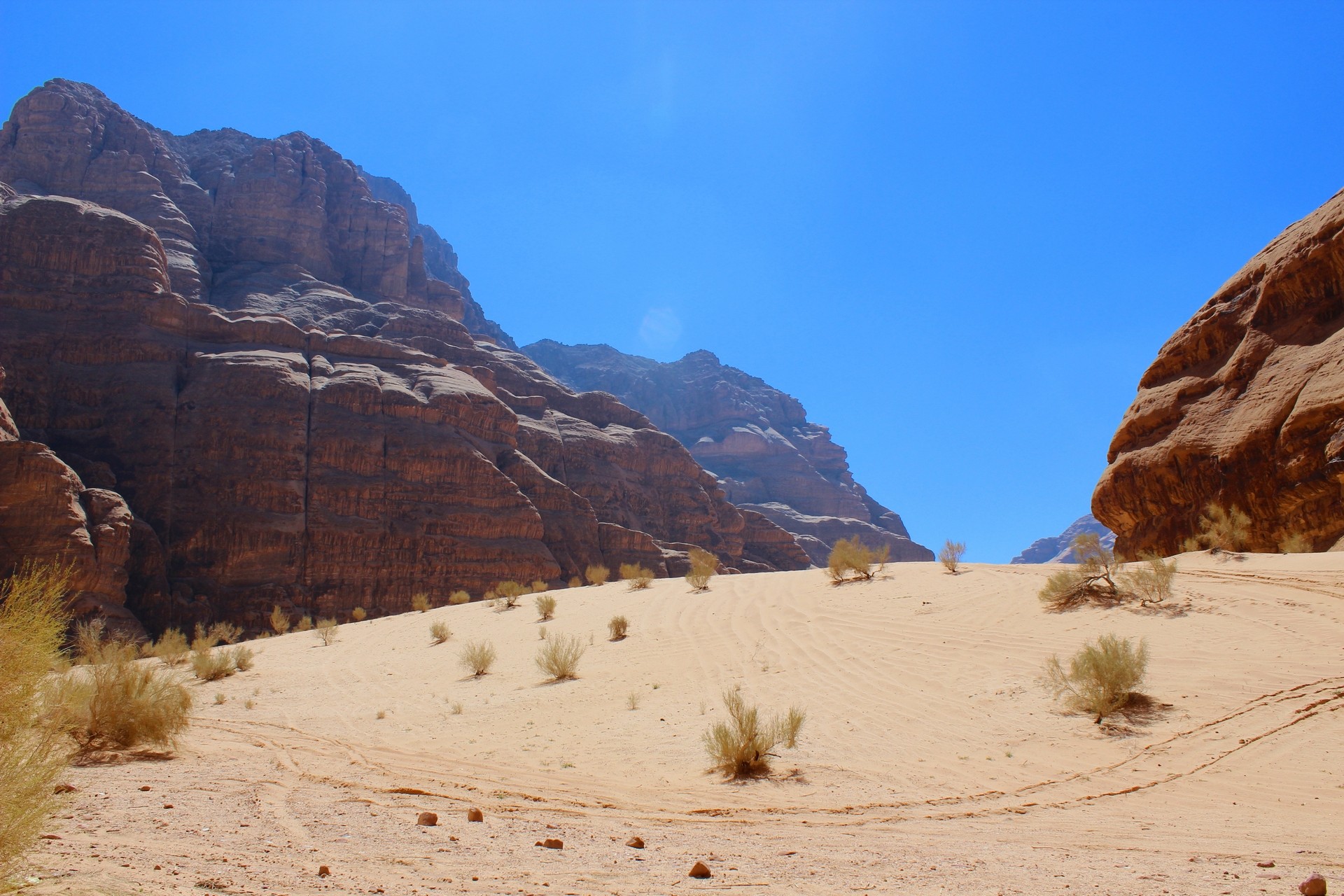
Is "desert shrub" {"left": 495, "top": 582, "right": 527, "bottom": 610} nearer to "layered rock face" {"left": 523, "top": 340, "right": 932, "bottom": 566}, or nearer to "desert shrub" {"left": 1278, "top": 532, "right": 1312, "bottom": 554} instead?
"desert shrub" {"left": 1278, "top": 532, "right": 1312, "bottom": 554}

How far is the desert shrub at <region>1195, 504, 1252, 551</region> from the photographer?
42.6 ft

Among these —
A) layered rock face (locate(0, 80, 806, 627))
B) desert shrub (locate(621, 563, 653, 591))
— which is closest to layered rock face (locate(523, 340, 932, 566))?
layered rock face (locate(0, 80, 806, 627))

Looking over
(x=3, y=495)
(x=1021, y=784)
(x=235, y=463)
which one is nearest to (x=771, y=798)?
(x=1021, y=784)

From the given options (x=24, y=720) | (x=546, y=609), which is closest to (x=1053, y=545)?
(x=546, y=609)

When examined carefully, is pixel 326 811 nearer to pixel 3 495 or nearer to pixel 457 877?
pixel 457 877

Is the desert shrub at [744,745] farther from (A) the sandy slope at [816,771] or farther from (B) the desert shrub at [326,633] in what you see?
(B) the desert shrub at [326,633]

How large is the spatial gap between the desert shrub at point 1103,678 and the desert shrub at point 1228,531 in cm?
663

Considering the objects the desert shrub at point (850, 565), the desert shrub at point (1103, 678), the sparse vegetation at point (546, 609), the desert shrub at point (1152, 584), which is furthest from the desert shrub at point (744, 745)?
the sparse vegetation at point (546, 609)

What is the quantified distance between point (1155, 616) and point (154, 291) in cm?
5405

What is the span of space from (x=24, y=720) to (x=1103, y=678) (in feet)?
25.8

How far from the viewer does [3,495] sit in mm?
30656

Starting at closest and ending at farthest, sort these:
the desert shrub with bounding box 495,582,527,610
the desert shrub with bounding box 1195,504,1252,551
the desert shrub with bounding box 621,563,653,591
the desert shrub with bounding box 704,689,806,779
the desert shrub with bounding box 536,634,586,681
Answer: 1. the desert shrub with bounding box 704,689,806,779
2. the desert shrub with bounding box 536,634,586,681
3. the desert shrub with bounding box 1195,504,1252,551
4. the desert shrub with bounding box 495,582,527,610
5. the desert shrub with bounding box 621,563,653,591

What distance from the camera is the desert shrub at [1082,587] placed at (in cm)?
1017

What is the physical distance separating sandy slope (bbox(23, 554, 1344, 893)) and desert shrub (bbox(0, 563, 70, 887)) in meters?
0.30
